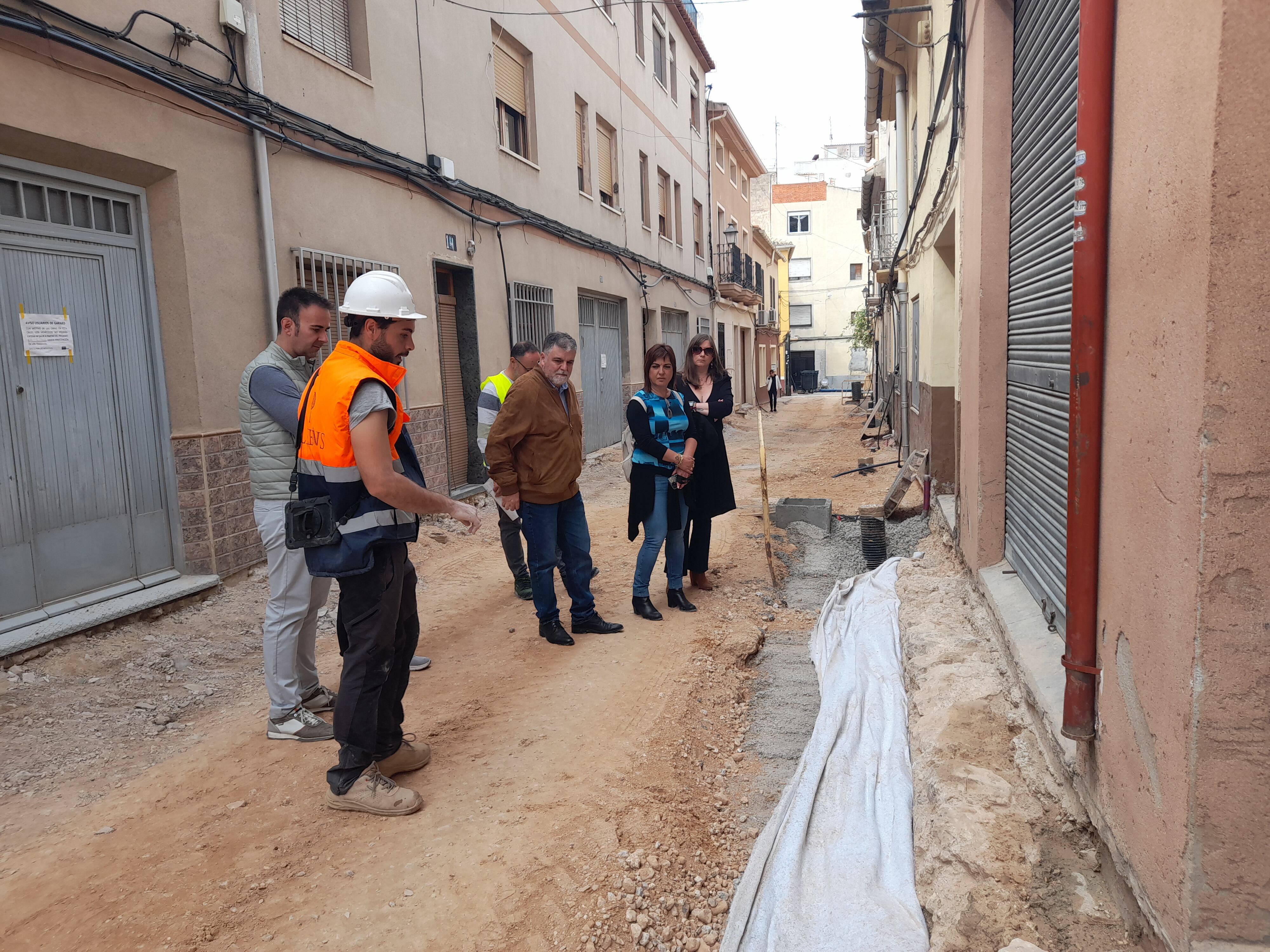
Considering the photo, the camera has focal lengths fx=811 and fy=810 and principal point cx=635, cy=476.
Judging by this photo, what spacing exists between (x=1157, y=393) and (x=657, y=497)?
365cm

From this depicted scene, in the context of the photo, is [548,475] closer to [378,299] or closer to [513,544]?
[513,544]

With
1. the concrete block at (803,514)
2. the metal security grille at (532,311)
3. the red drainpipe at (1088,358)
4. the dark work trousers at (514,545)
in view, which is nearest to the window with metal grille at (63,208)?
the dark work trousers at (514,545)

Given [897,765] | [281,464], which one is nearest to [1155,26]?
[897,765]

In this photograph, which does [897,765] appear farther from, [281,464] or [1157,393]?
[281,464]

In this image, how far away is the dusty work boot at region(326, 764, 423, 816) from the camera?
296cm

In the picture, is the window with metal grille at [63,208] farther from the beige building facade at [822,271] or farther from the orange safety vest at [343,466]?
the beige building facade at [822,271]

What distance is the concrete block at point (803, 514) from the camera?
7.90 m

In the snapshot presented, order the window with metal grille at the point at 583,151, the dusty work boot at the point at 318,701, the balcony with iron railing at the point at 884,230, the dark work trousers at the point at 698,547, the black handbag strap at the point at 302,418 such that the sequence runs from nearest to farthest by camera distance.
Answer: the black handbag strap at the point at 302,418 → the dusty work boot at the point at 318,701 → the dark work trousers at the point at 698,547 → the window with metal grille at the point at 583,151 → the balcony with iron railing at the point at 884,230

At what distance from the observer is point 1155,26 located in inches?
71.6

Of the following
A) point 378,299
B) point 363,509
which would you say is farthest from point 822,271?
point 363,509

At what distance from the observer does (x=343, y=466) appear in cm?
281

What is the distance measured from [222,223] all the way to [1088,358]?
554cm

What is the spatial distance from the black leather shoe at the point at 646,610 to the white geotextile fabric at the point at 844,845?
1.51 meters

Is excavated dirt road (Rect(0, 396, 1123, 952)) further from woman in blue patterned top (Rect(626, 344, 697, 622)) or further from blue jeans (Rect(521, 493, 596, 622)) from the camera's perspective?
woman in blue patterned top (Rect(626, 344, 697, 622))
